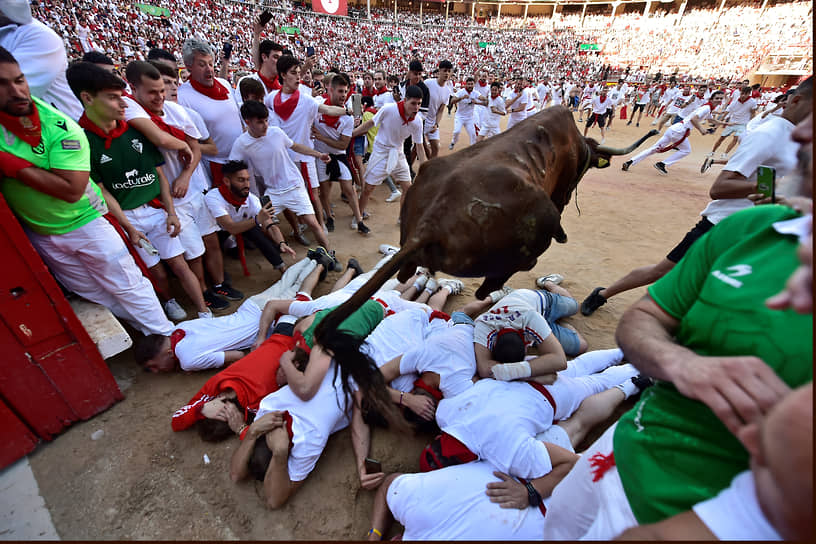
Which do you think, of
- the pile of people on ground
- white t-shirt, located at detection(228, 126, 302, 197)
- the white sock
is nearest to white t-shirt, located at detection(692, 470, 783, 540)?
the pile of people on ground

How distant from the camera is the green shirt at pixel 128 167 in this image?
288 centimetres

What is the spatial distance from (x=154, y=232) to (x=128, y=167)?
604mm

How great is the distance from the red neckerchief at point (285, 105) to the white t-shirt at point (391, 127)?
114 centimetres

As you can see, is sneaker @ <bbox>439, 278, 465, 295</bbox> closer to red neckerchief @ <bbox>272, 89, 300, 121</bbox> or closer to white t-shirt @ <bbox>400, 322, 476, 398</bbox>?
white t-shirt @ <bbox>400, 322, 476, 398</bbox>

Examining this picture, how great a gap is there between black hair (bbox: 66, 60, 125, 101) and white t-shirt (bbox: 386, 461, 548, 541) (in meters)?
3.52

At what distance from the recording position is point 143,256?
3252mm

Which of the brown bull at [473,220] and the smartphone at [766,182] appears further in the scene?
the smartphone at [766,182]

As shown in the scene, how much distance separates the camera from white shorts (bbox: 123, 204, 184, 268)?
10.4 feet

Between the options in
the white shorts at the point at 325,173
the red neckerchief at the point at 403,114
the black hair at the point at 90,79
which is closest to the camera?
the black hair at the point at 90,79

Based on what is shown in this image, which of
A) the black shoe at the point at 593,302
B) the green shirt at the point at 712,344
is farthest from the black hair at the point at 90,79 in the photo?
the black shoe at the point at 593,302

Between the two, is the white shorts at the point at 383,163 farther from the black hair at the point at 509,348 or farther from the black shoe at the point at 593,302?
the black hair at the point at 509,348

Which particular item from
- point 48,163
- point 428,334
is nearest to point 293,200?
point 48,163

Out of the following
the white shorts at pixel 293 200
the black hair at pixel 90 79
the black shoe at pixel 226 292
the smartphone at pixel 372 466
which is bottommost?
the black shoe at pixel 226 292

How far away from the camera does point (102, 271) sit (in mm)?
2637
